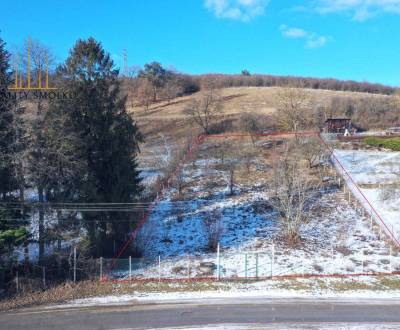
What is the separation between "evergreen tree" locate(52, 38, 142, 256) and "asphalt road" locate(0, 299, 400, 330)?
17.8 ft

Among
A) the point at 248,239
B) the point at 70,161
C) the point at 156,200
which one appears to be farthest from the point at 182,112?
the point at 70,161

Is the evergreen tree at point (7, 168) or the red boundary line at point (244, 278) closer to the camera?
the evergreen tree at point (7, 168)

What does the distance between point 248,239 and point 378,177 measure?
46.6ft

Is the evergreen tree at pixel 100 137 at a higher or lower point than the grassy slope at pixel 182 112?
lower

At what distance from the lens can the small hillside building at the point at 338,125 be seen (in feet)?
158

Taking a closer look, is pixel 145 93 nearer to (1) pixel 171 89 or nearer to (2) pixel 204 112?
(1) pixel 171 89

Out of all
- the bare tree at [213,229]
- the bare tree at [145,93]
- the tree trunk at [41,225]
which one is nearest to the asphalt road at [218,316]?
the tree trunk at [41,225]

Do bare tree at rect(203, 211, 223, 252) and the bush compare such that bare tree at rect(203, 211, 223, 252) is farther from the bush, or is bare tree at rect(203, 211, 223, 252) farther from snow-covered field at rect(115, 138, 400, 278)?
the bush

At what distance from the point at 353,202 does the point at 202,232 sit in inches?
422

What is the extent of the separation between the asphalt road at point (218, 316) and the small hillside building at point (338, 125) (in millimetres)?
34169

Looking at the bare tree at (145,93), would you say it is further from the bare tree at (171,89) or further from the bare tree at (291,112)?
the bare tree at (291,112)

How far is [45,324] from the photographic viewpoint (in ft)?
45.6

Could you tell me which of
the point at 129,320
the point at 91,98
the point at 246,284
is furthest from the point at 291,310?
the point at 91,98

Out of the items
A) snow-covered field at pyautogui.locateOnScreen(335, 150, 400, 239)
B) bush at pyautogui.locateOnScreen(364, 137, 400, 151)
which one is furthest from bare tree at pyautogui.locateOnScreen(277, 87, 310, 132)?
bush at pyautogui.locateOnScreen(364, 137, 400, 151)
